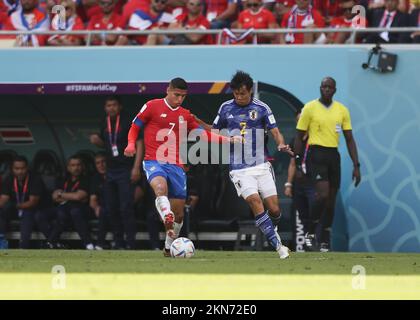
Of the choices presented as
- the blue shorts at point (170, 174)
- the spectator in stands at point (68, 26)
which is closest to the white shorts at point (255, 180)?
the blue shorts at point (170, 174)

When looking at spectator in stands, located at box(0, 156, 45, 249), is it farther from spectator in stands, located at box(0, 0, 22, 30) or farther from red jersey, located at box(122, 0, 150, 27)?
red jersey, located at box(122, 0, 150, 27)

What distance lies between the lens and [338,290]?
10.3 meters

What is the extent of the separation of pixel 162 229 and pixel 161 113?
17.5 feet

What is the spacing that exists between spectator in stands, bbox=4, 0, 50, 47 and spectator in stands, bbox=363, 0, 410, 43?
576 centimetres

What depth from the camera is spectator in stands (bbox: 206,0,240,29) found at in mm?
19859

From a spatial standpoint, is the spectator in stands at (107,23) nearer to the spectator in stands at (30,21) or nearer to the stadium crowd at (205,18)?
the stadium crowd at (205,18)

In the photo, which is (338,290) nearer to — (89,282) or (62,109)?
(89,282)

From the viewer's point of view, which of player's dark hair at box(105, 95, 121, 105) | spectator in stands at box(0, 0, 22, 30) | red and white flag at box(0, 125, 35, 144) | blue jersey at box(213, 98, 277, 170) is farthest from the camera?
red and white flag at box(0, 125, 35, 144)

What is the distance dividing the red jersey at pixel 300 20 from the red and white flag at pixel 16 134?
207 inches

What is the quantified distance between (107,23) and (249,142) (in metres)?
6.77

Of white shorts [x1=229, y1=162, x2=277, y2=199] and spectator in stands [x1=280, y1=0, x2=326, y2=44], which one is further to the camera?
spectator in stands [x1=280, y1=0, x2=326, y2=44]

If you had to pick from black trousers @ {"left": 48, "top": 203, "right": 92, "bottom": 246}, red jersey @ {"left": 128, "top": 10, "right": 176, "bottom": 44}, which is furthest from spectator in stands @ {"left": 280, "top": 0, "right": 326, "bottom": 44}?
black trousers @ {"left": 48, "top": 203, "right": 92, "bottom": 246}

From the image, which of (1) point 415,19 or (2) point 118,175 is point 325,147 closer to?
(1) point 415,19

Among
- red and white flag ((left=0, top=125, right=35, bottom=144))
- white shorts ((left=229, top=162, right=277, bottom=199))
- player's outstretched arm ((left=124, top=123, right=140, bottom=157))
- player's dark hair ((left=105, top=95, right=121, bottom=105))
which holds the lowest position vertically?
white shorts ((left=229, top=162, right=277, bottom=199))
